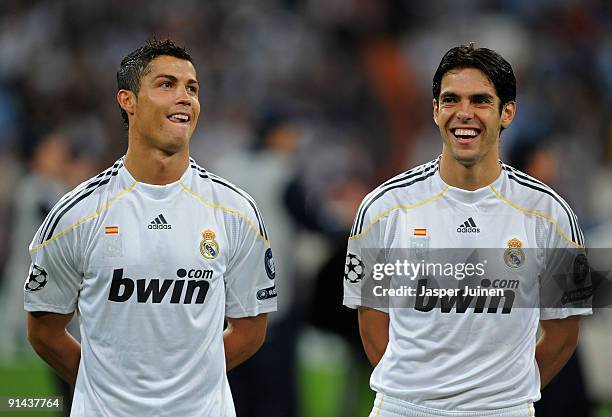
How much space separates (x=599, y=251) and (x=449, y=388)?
143 inches

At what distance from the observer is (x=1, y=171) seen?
13055 mm

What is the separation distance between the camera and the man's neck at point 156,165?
4777 mm

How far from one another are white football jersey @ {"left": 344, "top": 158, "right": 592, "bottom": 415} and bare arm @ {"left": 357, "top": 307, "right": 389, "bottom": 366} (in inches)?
1.7

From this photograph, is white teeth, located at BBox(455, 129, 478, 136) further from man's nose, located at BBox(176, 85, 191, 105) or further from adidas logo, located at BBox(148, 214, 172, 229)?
adidas logo, located at BBox(148, 214, 172, 229)

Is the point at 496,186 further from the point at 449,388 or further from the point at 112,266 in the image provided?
the point at 112,266

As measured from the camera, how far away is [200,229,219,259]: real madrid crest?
15.4ft

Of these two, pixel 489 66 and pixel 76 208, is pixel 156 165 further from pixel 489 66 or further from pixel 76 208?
pixel 489 66

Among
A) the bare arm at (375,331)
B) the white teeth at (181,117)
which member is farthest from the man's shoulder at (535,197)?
the white teeth at (181,117)

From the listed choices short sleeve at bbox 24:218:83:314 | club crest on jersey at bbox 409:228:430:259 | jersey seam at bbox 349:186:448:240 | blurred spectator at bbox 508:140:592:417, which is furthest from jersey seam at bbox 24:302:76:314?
blurred spectator at bbox 508:140:592:417

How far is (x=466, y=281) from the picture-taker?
191 inches

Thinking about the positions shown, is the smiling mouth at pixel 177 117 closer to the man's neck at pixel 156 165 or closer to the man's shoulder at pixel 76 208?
the man's neck at pixel 156 165

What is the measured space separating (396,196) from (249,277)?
0.76 meters

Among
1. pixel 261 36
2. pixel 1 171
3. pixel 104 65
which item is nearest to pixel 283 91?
pixel 261 36

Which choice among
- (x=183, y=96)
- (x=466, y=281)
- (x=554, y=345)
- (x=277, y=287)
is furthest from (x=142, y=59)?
(x=277, y=287)
